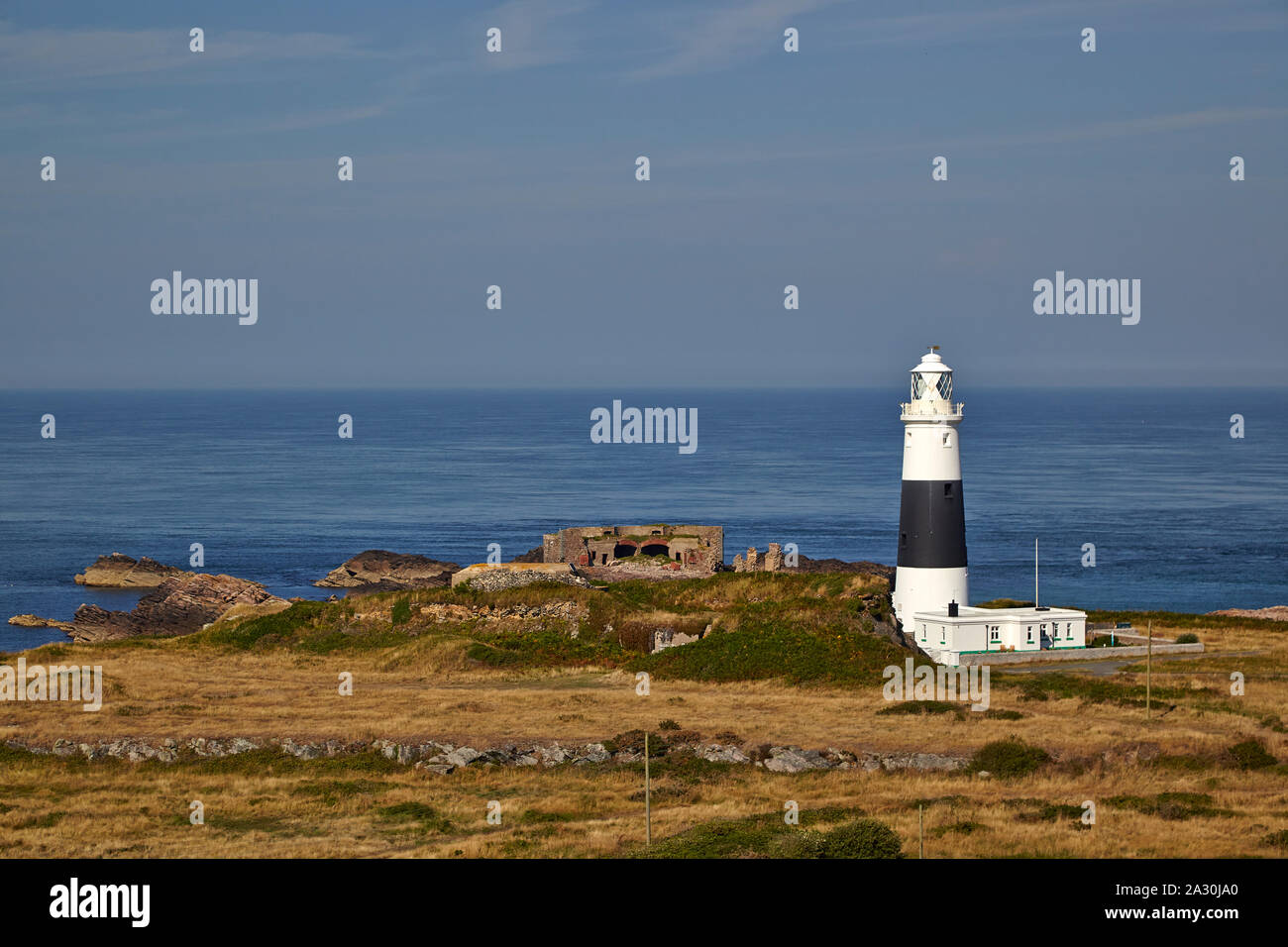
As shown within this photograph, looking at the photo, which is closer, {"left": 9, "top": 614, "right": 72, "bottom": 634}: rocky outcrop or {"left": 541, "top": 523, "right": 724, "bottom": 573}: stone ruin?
{"left": 541, "top": 523, "right": 724, "bottom": 573}: stone ruin

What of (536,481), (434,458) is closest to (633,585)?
(536,481)

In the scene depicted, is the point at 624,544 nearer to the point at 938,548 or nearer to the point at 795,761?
the point at 938,548

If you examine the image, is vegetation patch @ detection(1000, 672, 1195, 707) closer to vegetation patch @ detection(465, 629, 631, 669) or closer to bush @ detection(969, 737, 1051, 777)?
bush @ detection(969, 737, 1051, 777)

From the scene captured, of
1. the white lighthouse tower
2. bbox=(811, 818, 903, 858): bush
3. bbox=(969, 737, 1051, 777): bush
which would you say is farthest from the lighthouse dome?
bbox=(811, 818, 903, 858): bush

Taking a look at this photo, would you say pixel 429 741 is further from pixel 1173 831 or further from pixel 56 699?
pixel 1173 831

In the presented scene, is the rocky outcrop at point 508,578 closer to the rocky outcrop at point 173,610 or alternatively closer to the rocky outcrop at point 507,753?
the rocky outcrop at point 507,753

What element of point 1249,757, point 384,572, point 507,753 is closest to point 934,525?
point 1249,757

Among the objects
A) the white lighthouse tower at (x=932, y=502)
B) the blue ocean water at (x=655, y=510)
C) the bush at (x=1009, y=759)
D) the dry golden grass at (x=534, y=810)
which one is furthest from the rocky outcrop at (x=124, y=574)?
the bush at (x=1009, y=759)
